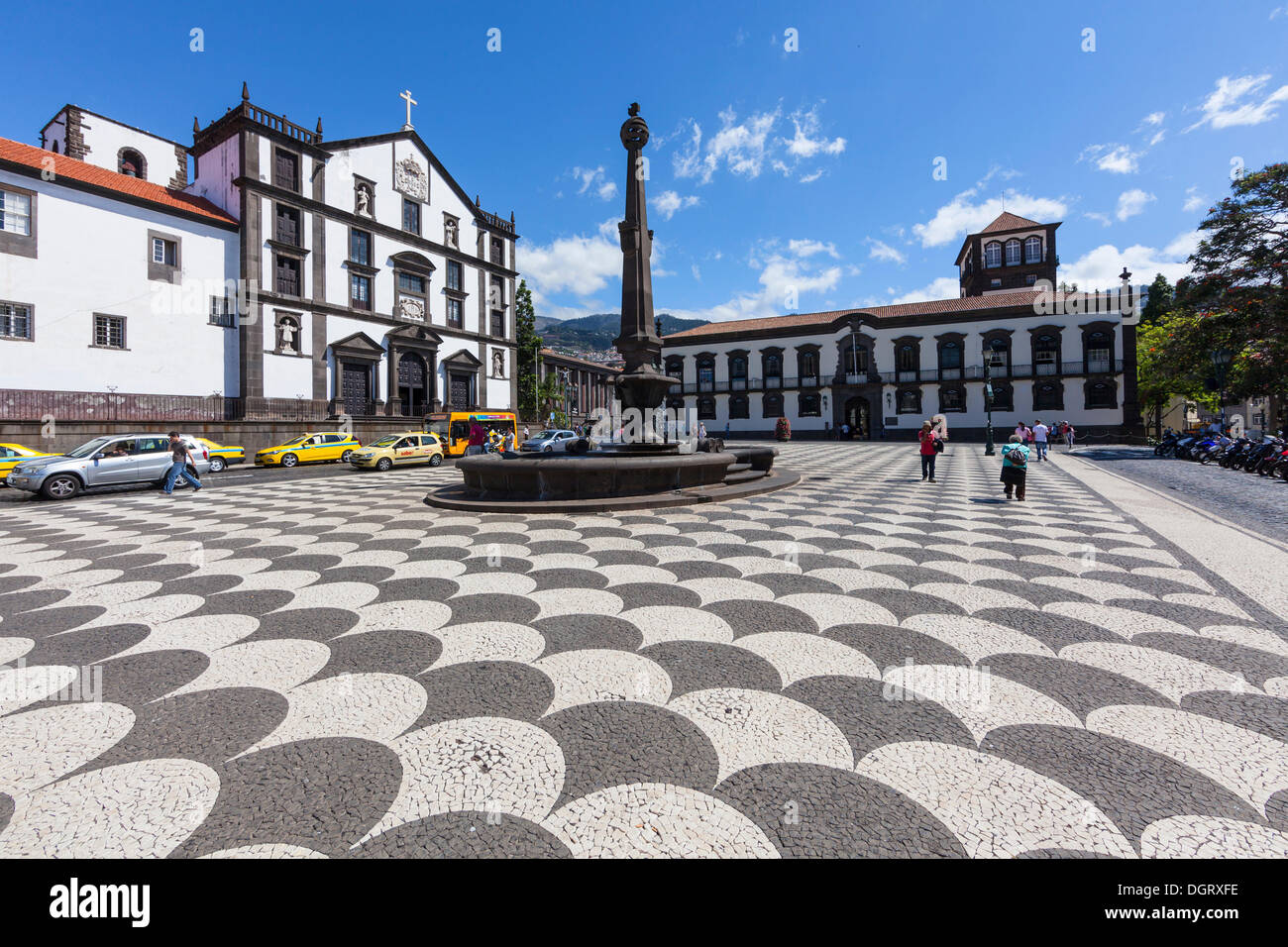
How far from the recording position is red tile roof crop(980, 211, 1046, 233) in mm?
43222

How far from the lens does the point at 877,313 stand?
42531 millimetres

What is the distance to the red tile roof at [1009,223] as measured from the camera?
43222 mm

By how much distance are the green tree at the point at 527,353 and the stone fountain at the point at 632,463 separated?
33294mm

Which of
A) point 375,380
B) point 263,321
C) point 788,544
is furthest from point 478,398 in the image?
point 788,544

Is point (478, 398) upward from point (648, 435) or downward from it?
upward

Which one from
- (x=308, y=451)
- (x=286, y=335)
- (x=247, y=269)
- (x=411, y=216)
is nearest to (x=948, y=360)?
(x=411, y=216)

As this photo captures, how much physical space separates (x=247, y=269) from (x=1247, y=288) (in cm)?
4196

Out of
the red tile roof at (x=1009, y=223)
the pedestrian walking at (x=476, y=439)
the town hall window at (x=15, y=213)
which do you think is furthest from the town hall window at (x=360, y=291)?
the red tile roof at (x=1009, y=223)

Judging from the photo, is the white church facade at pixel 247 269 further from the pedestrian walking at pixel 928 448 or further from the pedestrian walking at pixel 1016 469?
the pedestrian walking at pixel 1016 469

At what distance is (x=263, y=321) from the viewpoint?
23.7 meters

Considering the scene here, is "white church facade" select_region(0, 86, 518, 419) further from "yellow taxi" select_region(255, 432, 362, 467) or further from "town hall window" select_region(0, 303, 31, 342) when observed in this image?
"yellow taxi" select_region(255, 432, 362, 467)


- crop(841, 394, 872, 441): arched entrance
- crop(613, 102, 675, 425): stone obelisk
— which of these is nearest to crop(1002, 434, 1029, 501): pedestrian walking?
crop(613, 102, 675, 425): stone obelisk

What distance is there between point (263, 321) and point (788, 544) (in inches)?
1067
